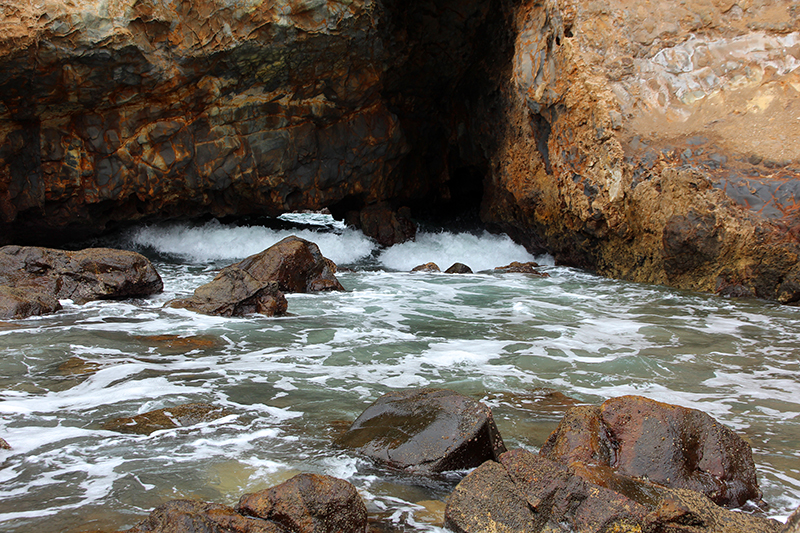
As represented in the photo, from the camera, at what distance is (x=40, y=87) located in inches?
358

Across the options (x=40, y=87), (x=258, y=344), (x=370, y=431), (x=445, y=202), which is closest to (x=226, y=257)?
(x=40, y=87)

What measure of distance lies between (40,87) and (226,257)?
461 centimetres

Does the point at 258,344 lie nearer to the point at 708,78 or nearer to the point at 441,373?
the point at 441,373

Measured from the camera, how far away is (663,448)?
8.26 feet

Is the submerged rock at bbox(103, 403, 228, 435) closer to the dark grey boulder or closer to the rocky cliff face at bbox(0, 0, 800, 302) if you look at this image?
the dark grey boulder

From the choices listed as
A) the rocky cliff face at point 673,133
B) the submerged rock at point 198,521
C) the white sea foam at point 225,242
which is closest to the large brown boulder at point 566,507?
the submerged rock at point 198,521

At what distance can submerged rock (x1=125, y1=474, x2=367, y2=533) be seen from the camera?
1.85m

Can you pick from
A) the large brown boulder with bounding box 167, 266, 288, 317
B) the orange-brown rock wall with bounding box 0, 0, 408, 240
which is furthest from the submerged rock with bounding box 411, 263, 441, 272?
the large brown boulder with bounding box 167, 266, 288, 317

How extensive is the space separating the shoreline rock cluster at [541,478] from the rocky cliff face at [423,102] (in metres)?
5.75

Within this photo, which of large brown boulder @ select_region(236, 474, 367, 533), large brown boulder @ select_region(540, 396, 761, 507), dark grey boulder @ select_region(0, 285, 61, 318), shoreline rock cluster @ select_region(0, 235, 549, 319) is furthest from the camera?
shoreline rock cluster @ select_region(0, 235, 549, 319)

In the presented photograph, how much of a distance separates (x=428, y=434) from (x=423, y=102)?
11.6 m

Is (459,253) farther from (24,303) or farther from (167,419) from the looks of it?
(167,419)

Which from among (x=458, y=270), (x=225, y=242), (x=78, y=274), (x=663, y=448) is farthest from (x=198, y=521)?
(x=225, y=242)

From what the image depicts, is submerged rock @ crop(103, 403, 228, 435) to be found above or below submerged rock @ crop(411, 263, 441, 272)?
above
